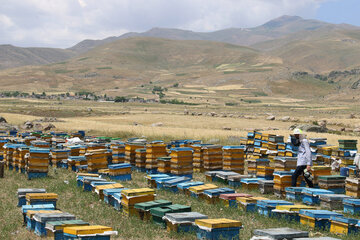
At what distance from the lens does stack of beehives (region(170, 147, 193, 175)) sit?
54.4 ft

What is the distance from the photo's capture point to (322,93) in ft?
495

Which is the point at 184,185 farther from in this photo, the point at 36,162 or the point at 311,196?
the point at 36,162

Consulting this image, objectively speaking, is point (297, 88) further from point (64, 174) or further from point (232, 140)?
point (64, 174)

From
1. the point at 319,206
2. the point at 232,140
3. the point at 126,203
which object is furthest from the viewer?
the point at 232,140

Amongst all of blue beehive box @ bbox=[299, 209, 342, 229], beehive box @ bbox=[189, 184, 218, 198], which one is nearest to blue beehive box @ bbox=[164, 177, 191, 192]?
beehive box @ bbox=[189, 184, 218, 198]

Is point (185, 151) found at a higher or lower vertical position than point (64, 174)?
higher

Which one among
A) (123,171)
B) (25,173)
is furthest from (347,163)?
(25,173)

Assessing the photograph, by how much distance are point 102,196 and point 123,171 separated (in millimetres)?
3604

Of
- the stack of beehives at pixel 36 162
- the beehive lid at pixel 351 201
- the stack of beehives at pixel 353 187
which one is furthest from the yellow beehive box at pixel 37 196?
the stack of beehives at pixel 353 187

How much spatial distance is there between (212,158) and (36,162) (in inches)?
278

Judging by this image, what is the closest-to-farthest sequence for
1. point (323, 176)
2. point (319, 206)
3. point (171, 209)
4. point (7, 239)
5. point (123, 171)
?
point (7, 239), point (171, 209), point (319, 206), point (323, 176), point (123, 171)

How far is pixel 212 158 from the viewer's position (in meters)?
18.3

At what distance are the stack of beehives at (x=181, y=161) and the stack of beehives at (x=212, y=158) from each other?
1542mm

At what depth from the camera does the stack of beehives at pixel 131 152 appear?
1934cm
